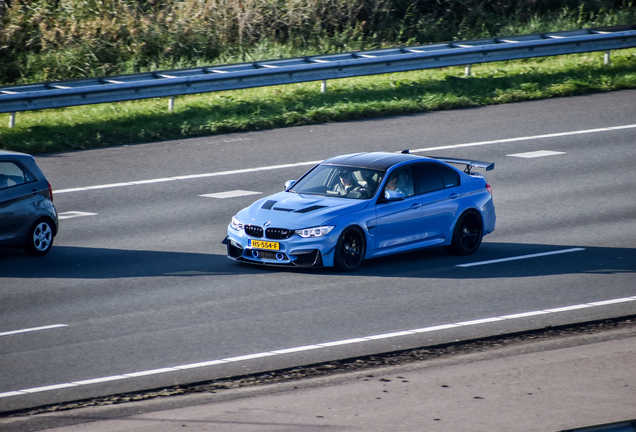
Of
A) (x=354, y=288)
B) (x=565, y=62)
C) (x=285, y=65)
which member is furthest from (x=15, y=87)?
(x=565, y=62)

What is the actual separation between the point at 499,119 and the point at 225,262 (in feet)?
35.3

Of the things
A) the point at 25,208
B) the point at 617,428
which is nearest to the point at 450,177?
the point at 25,208

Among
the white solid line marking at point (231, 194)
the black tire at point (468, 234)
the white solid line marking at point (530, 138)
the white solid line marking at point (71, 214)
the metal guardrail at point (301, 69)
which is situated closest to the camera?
the black tire at point (468, 234)

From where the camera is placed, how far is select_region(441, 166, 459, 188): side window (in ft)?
46.8

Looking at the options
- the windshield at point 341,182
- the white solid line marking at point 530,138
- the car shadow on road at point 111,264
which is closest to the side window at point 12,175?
the car shadow on road at point 111,264

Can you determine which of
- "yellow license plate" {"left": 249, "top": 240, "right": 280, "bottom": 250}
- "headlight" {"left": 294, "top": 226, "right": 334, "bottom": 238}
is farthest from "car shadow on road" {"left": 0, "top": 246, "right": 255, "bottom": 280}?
"headlight" {"left": 294, "top": 226, "right": 334, "bottom": 238}

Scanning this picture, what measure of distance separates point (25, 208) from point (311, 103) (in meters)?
10.3

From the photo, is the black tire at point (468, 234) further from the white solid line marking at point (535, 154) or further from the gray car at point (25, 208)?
the gray car at point (25, 208)

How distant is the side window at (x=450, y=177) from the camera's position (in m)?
14.3

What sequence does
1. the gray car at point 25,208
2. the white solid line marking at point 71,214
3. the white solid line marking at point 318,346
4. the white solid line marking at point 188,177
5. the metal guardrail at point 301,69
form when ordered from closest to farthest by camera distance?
1. the white solid line marking at point 318,346
2. the gray car at point 25,208
3. the white solid line marking at point 71,214
4. the white solid line marking at point 188,177
5. the metal guardrail at point 301,69

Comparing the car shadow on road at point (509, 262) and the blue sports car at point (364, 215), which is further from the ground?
the blue sports car at point (364, 215)

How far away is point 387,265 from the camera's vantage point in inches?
531

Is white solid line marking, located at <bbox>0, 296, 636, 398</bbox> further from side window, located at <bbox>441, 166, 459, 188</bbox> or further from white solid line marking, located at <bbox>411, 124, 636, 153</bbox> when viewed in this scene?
white solid line marking, located at <bbox>411, 124, 636, 153</bbox>

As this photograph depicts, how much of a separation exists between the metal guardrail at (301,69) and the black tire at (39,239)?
697 cm
